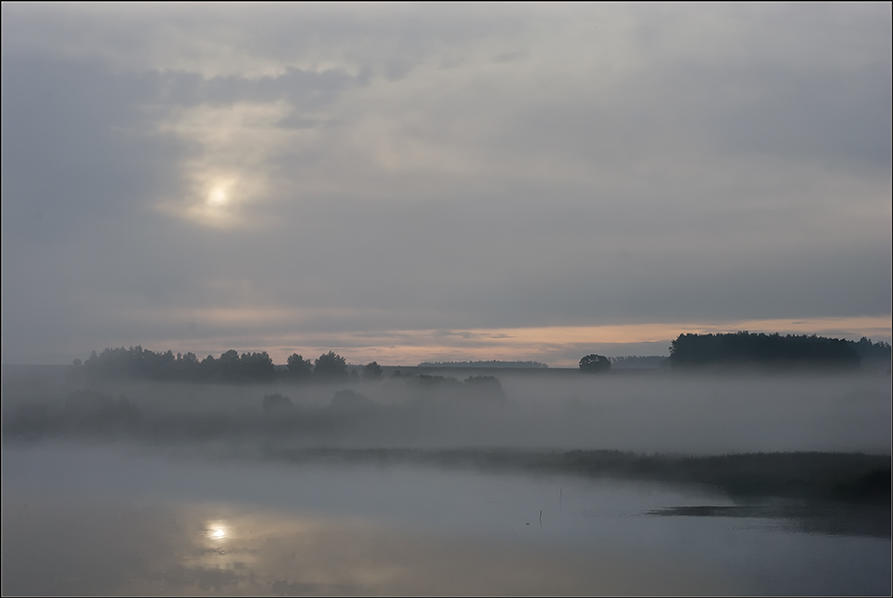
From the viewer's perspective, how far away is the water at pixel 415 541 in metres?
31.6

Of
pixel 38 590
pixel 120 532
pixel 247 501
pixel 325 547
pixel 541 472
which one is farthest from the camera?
pixel 541 472

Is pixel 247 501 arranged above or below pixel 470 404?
below

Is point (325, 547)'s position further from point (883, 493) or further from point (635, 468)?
point (883, 493)

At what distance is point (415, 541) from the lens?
37.8m

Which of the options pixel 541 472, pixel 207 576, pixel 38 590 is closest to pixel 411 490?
pixel 541 472

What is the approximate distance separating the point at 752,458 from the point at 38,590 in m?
36.1

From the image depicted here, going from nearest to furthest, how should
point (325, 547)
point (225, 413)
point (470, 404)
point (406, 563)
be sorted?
point (406, 563) → point (325, 547) → point (470, 404) → point (225, 413)

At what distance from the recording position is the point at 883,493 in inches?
1673

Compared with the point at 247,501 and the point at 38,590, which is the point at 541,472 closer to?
the point at 247,501

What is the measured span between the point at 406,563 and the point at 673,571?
9898mm

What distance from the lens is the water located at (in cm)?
3161

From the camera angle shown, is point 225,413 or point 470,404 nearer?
point 470,404

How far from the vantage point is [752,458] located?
163 ft

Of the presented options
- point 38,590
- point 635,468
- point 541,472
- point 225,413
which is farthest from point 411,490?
point 225,413
